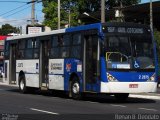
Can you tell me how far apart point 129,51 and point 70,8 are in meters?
60.9

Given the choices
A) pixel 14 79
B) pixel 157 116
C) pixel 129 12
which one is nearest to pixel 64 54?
→ pixel 14 79

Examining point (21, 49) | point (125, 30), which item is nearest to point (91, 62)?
point (125, 30)

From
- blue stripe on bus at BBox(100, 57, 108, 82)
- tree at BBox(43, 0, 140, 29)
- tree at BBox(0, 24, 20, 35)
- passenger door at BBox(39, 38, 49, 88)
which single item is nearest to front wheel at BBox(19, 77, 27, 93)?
Answer: passenger door at BBox(39, 38, 49, 88)

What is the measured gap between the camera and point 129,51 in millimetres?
21812

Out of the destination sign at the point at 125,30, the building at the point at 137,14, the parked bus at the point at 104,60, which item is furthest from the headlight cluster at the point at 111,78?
the building at the point at 137,14

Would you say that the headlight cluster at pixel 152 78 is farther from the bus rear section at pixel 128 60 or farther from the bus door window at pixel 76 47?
the bus door window at pixel 76 47

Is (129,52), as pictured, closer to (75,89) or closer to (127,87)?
(127,87)

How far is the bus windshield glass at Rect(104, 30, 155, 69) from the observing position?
21.6 meters

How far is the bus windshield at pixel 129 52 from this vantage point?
21.6 m

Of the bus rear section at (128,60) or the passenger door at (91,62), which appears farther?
the passenger door at (91,62)

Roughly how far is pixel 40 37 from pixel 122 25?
6343 mm

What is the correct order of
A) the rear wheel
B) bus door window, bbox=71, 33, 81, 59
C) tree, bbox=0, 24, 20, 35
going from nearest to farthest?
1. bus door window, bbox=71, 33, 81, 59
2. the rear wheel
3. tree, bbox=0, 24, 20, 35

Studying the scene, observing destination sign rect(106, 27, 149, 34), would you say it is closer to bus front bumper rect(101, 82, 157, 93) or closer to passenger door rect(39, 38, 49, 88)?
bus front bumper rect(101, 82, 157, 93)

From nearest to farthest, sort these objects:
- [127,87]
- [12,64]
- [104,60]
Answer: [104,60]
[127,87]
[12,64]
